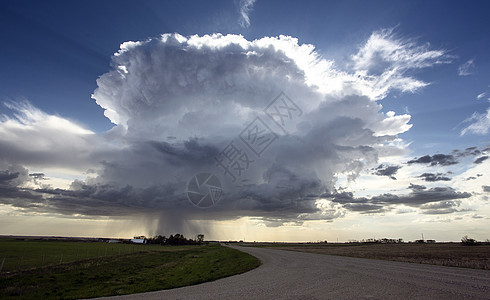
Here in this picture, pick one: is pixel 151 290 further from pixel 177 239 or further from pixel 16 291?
pixel 177 239

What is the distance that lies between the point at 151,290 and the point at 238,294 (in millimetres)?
6906

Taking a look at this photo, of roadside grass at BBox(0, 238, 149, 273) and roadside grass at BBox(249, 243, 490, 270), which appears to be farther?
roadside grass at BBox(0, 238, 149, 273)

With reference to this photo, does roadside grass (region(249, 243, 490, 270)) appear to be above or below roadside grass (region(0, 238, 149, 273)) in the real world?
above

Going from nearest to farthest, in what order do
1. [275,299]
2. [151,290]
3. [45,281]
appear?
[275,299]
[151,290]
[45,281]

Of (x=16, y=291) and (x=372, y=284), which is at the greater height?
(x=372, y=284)

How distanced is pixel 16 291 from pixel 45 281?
5.14m

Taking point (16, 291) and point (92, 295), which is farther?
point (16, 291)

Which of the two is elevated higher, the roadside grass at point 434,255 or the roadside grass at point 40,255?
the roadside grass at point 434,255

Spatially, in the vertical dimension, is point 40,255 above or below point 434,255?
below

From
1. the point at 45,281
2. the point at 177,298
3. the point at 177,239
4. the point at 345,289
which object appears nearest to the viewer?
the point at 177,298

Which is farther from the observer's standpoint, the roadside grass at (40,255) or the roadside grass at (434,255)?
the roadside grass at (40,255)

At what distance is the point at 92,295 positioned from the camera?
17.5 meters

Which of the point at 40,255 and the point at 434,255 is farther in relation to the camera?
the point at 40,255

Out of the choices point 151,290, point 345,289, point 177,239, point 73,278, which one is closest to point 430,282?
point 345,289
